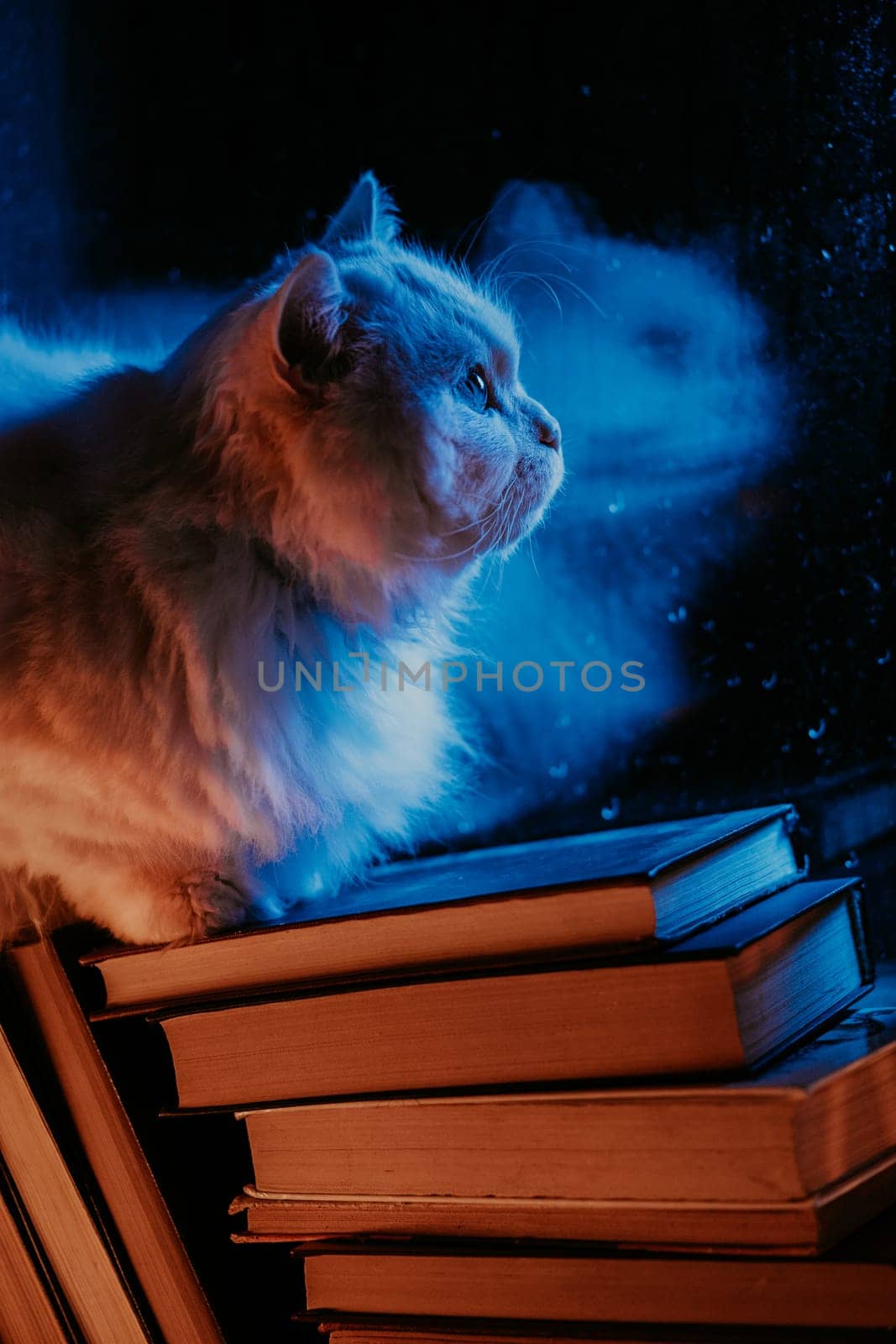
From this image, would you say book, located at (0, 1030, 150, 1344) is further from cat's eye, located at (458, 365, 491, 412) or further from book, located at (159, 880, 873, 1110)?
cat's eye, located at (458, 365, 491, 412)

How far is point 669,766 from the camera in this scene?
0.94 m

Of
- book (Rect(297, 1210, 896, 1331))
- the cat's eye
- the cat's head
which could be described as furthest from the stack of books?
the cat's eye

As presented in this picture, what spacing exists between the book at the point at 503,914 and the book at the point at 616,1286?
138 millimetres

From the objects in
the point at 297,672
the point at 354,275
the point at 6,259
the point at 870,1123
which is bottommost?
the point at 870,1123

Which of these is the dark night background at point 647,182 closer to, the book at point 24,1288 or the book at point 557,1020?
the book at point 557,1020

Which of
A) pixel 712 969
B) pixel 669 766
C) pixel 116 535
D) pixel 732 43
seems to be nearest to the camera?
pixel 712 969

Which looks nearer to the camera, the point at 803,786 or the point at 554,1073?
the point at 554,1073

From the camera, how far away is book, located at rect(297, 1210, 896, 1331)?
0.43 metres

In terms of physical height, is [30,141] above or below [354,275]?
above

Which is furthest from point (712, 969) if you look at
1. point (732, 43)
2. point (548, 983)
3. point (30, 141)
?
point (30, 141)

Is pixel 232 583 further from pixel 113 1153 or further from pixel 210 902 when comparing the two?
pixel 113 1153

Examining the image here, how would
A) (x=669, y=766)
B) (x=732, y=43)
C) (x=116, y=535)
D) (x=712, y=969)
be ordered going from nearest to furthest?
1. (x=712, y=969)
2. (x=116, y=535)
3. (x=732, y=43)
4. (x=669, y=766)

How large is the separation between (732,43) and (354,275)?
0.38 meters

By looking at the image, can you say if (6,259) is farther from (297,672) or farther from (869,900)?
(869,900)
